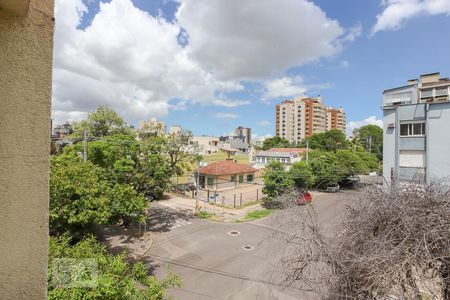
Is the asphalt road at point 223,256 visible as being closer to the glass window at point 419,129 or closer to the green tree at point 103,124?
the glass window at point 419,129

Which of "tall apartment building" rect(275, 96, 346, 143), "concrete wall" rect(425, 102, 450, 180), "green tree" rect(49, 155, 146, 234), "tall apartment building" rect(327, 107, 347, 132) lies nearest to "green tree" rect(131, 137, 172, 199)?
"green tree" rect(49, 155, 146, 234)

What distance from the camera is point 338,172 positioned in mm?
27500

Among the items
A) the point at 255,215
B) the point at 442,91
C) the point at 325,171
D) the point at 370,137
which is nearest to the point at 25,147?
the point at 255,215

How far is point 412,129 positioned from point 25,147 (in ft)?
60.0

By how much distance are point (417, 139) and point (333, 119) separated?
Result: 86063mm

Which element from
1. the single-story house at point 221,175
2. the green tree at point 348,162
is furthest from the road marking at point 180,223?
the green tree at point 348,162

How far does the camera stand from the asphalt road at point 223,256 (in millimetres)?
8145

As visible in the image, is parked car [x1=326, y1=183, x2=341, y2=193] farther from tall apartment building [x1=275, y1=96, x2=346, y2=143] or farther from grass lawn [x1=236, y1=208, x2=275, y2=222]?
tall apartment building [x1=275, y1=96, x2=346, y2=143]

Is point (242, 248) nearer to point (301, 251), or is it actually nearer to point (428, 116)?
point (301, 251)

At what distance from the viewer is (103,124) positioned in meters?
29.3

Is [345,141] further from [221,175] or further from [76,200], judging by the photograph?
[76,200]

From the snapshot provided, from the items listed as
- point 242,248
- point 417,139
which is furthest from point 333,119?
point 242,248

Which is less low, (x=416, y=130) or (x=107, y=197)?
(x=416, y=130)

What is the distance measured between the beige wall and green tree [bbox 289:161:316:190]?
78.3ft
